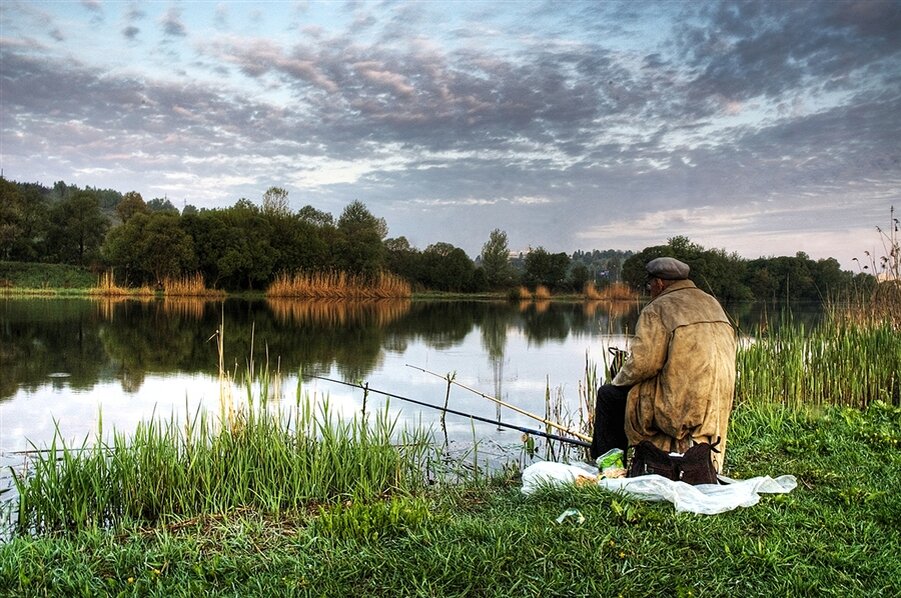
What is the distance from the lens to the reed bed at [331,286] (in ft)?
136

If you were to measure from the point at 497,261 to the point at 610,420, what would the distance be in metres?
52.7

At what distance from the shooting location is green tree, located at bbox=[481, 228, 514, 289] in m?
57.0

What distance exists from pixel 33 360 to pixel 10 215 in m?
38.3

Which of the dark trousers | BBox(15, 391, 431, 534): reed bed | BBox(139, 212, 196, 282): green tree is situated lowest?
BBox(15, 391, 431, 534): reed bed

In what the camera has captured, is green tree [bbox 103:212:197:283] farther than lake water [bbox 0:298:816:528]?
Yes

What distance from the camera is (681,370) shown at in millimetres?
4387

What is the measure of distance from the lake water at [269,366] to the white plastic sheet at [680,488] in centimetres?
146

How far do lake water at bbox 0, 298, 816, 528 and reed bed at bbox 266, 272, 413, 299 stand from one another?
16.1 meters

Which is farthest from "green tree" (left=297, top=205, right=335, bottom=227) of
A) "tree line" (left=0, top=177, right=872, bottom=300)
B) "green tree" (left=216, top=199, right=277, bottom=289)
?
"green tree" (left=216, top=199, right=277, bottom=289)

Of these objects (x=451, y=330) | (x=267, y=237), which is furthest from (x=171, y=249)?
(x=451, y=330)

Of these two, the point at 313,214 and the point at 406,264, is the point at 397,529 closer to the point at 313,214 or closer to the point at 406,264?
the point at 406,264

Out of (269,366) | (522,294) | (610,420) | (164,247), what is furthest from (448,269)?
(610,420)

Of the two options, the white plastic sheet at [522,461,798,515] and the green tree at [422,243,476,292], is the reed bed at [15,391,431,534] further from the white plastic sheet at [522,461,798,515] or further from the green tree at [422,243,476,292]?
the green tree at [422,243,476,292]

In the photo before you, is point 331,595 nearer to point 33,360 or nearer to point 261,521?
point 261,521
